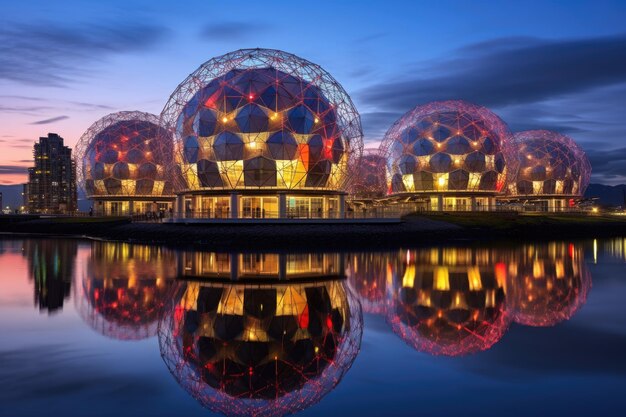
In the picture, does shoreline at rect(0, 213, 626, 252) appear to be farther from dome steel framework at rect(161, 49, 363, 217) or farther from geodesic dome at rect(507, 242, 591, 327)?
geodesic dome at rect(507, 242, 591, 327)

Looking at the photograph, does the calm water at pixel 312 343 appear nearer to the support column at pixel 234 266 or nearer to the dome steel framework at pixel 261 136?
the support column at pixel 234 266

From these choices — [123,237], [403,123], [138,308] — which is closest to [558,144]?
[403,123]

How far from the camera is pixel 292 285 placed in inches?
814

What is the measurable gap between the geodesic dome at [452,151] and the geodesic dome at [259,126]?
20831mm

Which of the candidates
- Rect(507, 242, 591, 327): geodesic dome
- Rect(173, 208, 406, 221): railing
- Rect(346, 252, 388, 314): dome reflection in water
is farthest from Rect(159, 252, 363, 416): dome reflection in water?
Rect(173, 208, 406, 221): railing

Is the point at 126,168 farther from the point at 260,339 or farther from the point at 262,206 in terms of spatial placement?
the point at 260,339

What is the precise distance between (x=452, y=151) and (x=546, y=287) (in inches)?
2057

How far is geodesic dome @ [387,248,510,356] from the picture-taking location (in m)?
12.6

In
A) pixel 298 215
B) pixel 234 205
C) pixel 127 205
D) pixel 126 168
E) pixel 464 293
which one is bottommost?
pixel 464 293

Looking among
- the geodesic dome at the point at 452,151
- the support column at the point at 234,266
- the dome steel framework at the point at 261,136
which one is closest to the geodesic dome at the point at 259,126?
the dome steel framework at the point at 261,136

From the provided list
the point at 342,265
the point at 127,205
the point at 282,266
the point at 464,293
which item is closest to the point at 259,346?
the point at 464,293

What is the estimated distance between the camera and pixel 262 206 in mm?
52000

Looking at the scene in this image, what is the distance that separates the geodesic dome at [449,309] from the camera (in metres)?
12.6

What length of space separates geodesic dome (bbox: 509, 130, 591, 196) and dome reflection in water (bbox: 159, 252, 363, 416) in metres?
80.2
